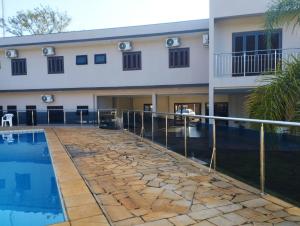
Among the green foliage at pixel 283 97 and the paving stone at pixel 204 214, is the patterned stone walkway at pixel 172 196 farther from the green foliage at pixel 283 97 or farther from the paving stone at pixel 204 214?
the green foliage at pixel 283 97

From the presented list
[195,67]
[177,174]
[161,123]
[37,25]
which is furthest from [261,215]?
[37,25]

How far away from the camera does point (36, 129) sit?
16297 mm

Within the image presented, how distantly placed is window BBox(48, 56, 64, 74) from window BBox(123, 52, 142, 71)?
4293mm

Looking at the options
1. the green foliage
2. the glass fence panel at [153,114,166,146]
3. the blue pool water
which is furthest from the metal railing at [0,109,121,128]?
the green foliage

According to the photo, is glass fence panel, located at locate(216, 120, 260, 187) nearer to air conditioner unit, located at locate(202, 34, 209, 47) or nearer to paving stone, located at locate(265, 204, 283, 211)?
paving stone, located at locate(265, 204, 283, 211)

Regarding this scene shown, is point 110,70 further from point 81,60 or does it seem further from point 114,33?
point 114,33

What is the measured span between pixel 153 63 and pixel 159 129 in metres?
7.62

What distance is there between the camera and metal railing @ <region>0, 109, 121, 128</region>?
17672mm

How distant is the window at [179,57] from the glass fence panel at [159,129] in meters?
6.63

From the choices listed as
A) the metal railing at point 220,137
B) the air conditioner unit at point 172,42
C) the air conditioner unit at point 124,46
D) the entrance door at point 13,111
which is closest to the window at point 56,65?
the entrance door at point 13,111

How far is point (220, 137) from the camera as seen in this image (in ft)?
20.3

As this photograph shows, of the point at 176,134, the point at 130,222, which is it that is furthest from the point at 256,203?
the point at 176,134

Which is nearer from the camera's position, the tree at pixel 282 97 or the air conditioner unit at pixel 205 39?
the tree at pixel 282 97

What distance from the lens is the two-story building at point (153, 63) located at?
12758 mm
